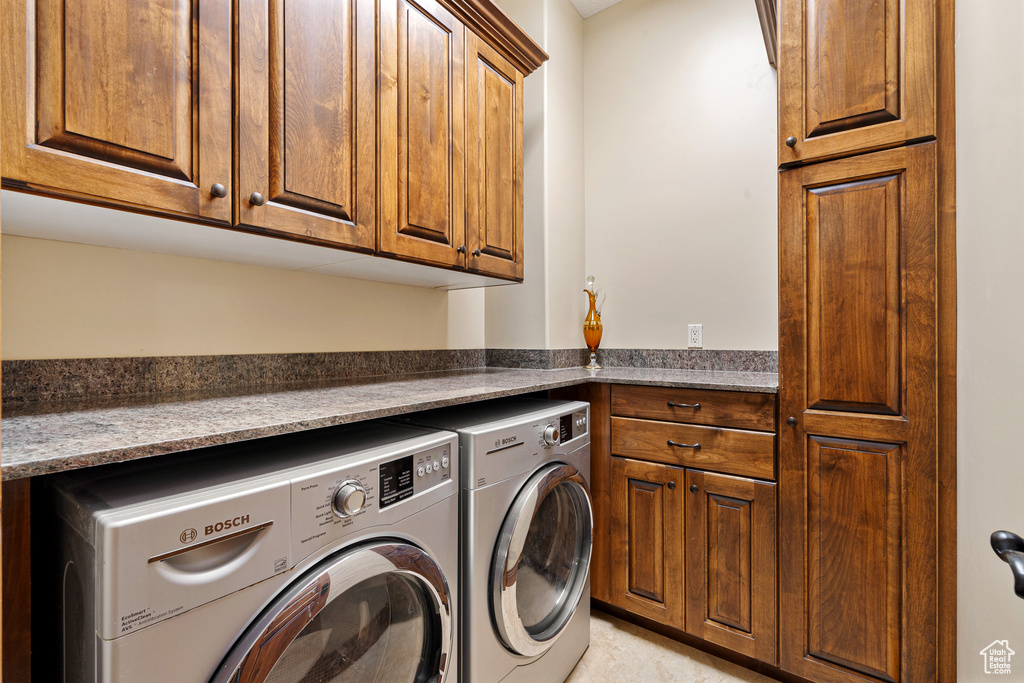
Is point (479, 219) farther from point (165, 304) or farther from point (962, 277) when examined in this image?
point (962, 277)

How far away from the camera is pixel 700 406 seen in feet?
5.41

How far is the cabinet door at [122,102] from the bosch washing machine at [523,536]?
829 millimetres

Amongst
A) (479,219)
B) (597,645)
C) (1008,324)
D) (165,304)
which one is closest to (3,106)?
(165,304)

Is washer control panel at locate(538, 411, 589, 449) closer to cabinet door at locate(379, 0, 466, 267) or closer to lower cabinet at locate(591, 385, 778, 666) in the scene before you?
lower cabinet at locate(591, 385, 778, 666)

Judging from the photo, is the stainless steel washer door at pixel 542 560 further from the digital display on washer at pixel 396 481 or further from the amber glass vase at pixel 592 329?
the amber glass vase at pixel 592 329

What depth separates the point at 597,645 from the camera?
1.77 metres

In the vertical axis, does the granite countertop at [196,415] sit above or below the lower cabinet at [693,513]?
above

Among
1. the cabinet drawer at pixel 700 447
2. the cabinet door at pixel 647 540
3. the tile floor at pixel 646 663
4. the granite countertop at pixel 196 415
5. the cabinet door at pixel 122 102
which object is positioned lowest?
the tile floor at pixel 646 663

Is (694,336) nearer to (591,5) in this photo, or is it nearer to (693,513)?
(693,513)

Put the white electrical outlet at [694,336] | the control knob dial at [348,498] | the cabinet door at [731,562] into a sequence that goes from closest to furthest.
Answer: the control knob dial at [348,498]
the cabinet door at [731,562]
the white electrical outlet at [694,336]

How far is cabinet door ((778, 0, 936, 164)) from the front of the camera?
1317 millimetres

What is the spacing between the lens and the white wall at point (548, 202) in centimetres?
223

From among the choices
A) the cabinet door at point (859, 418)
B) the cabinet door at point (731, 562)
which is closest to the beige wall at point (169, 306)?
the cabinet door at point (731, 562)

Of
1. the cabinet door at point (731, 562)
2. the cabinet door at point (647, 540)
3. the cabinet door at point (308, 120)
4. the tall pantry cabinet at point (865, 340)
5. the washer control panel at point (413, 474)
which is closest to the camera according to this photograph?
the washer control panel at point (413, 474)
